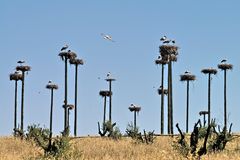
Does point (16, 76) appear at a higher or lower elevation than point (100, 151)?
higher

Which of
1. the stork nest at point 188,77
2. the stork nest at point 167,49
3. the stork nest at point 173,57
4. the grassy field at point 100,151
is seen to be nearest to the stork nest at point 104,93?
the stork nest at point 188,77

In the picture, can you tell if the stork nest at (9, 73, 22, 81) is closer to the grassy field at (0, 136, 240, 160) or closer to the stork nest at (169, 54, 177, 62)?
the stork nest at (169, 54, 177, 62)

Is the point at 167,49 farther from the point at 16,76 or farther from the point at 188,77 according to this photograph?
the point at 16,76

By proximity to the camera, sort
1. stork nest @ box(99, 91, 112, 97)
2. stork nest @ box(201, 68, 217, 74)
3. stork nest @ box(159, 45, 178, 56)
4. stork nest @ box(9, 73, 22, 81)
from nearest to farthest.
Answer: stork nest @ box(159, 45, 178, 56) → stork nest @ box(9, 73, 22, 81) → stork nest @ box(201, 68, 217, 74) → stork nest @ box(99, 91, 112, 97)

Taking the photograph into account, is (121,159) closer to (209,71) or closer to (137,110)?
(209,71)

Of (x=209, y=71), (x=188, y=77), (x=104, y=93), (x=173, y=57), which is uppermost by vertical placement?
(x=173, y=57)

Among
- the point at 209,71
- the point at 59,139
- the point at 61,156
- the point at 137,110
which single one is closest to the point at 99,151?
the point at 59,139

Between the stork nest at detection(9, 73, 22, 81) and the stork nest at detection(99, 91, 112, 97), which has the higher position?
the stork nest at detection(9, 73, 22, 81)

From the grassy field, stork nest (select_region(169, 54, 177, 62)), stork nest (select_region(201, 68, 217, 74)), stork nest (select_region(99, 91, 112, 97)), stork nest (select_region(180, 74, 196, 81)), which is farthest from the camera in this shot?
stork nest (select_region(99, 91, 112, 97))

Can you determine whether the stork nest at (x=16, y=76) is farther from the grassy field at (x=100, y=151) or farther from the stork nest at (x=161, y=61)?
the grassy field at (x=100, y=151)

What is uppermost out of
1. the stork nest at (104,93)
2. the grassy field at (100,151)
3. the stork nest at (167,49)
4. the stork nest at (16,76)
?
the stork nest at (167,49)

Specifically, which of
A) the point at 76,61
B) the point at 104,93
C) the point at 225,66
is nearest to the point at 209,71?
the point at 225,66

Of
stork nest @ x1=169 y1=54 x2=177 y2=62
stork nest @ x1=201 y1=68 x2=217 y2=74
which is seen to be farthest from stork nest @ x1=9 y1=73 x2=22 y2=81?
stork nest @ x1=201 y1=68 x2=217 y2=74

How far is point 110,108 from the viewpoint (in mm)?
75875
